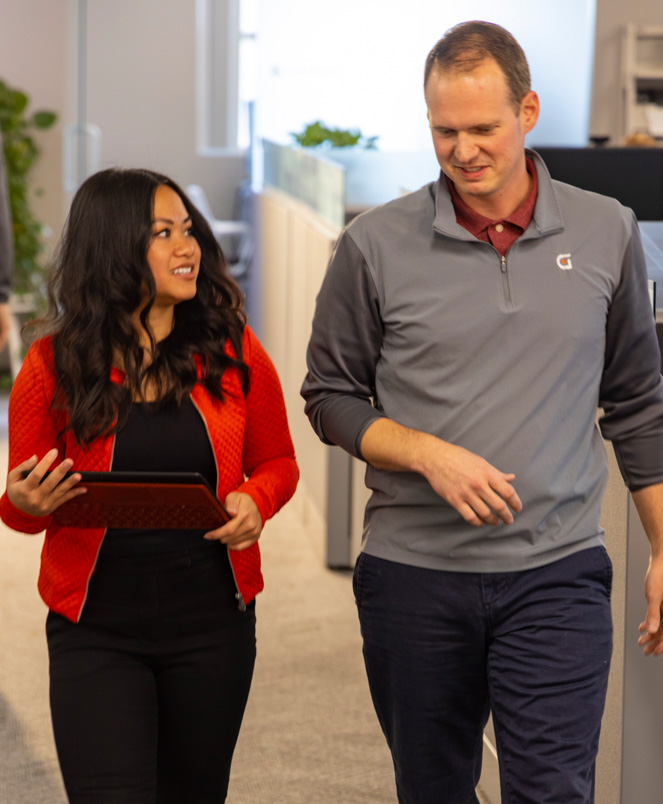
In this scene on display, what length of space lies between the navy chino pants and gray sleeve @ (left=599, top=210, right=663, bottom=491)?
0.17m

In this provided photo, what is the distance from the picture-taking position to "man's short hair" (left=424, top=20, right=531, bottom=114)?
1.57m

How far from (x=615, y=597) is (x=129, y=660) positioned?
3.21ft

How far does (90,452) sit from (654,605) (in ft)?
3.02

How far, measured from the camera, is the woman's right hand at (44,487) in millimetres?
1566

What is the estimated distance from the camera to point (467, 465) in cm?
148

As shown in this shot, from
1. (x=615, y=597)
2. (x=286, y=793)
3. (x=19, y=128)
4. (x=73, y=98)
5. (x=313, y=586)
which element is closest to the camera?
(x=615, y=597)

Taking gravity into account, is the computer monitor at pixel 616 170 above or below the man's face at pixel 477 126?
below

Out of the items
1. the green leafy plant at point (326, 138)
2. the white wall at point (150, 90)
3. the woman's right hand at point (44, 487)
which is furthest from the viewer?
the white wall at point (150, 90)

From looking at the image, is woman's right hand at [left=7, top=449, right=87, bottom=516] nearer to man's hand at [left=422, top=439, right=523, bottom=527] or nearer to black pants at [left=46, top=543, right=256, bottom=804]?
black pants at [left=46, top=543, right=256, bottom=804]

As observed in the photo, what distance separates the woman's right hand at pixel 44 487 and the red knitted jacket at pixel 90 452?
0.41 ft

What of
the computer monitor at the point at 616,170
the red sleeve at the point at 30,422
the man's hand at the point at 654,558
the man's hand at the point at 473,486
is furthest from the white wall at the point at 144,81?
the man's hand at the point at 473,486

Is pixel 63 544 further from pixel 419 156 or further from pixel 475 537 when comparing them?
pixel 419 156

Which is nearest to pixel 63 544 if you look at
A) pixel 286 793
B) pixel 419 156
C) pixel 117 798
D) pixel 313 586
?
pixel 117 798

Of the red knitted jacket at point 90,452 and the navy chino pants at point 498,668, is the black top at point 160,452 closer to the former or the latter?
the red knitted jacket at point 90,452
